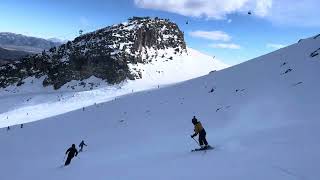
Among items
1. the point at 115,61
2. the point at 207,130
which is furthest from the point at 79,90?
the point at 207,130

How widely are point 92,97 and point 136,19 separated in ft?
124

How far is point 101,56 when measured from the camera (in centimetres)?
8181

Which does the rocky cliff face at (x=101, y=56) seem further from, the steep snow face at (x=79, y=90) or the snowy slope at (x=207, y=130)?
the snowy slope at (x=207, y=130)

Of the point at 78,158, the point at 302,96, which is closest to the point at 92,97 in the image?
the point at 78,158

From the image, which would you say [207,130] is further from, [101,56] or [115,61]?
[101,56]

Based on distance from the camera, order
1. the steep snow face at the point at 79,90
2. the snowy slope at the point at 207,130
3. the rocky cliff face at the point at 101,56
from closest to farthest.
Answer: the snowy slope at the point at 207,130 → the steep snow face at the point at 79,90 → the rocky cliff face at the point at 101,56

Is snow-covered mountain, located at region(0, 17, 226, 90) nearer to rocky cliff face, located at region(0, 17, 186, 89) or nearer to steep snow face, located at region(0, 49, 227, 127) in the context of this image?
rocky cliff face, located at region(0, 17, 186, 89)

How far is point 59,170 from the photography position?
942 inches

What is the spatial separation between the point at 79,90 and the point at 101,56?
1182cm

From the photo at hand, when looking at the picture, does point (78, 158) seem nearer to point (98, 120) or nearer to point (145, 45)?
point (98, 120)

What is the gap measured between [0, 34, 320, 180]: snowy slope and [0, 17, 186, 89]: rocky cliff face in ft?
90.9

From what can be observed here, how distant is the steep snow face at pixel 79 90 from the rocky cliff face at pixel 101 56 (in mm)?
1494

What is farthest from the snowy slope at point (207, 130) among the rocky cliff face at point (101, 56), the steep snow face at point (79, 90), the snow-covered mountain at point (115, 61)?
the rocky cliff face at point (101, 56)

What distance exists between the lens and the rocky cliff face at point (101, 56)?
7806 cm
